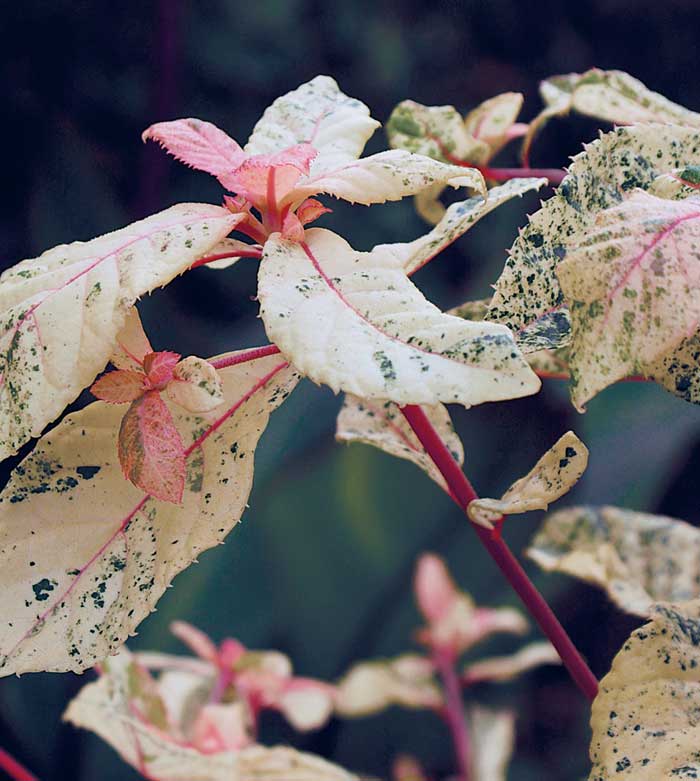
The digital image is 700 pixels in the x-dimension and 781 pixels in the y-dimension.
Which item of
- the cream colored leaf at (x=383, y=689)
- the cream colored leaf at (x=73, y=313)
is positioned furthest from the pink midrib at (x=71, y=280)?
the cream colored leaf at (x=383, y=689)

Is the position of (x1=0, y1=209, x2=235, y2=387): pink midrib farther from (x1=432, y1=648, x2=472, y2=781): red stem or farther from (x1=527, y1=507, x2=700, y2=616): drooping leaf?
(x1=432, y1=648, x2=472, y2=781): red stem

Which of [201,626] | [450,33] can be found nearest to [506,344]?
[201,626]

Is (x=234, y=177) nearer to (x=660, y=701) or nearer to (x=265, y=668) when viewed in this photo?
(x=660, y=701)

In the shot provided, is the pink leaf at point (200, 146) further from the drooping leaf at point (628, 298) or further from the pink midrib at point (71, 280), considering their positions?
the drooping leaf at point (628, 298)

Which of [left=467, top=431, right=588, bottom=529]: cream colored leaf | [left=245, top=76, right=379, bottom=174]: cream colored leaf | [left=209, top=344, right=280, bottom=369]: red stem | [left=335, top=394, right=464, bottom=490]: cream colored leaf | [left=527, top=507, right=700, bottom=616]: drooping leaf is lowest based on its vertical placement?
[left=527, top=507, right=700, bottom=616]: drooping leaf

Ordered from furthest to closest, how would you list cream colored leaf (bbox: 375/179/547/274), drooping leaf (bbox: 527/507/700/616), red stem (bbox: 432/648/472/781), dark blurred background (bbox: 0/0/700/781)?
dark blurred background (bbox: 0/0/700/781) → red stem (bbox: 432/648/472/781) → drooping leaf (bbox: 527/507/700/616) → cream colored leaf (bbox: 375/179/547/274)

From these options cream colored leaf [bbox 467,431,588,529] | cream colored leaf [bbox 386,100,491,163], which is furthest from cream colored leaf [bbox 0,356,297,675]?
cream colored leaf [bbox 386,100,491,163]
